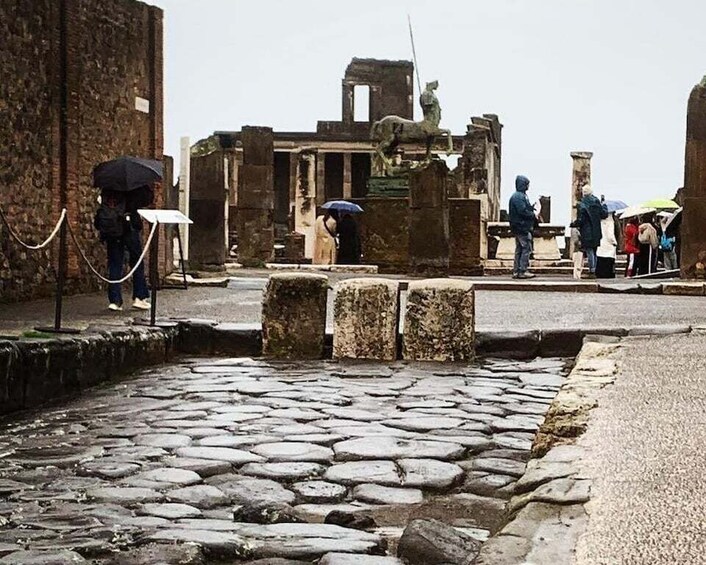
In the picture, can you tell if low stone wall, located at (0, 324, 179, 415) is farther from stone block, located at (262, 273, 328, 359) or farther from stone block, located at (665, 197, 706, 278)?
stone block, located at (665, 197, 706, 278)

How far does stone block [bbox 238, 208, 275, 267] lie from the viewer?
2566 centimetres

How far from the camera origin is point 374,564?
3.24 metres

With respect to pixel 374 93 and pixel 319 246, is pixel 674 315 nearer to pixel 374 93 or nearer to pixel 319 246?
pixel 319 246

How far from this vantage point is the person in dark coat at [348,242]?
2236 centimetres

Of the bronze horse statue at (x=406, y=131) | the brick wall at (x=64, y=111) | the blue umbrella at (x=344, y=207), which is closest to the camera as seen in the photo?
the brick wall at (x=64, y=111)

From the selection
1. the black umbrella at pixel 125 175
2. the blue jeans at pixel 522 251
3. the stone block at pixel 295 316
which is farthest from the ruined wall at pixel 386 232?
the stone block at pixel 295 316

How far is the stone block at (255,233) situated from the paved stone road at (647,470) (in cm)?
2039

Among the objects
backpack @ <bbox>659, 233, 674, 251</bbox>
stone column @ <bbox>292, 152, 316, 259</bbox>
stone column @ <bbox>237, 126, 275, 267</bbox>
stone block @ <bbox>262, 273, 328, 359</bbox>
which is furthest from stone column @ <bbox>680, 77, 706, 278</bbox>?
stone column @ <bbox>292, 152, 316, 259</bbox>

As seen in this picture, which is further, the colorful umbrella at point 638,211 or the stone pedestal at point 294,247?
the stone pedestal at point 294,247

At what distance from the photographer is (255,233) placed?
25.8 m

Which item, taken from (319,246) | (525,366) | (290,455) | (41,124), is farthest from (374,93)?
(290,455)

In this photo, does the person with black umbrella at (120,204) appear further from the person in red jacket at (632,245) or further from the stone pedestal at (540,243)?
the stone pedestal at (540,243)

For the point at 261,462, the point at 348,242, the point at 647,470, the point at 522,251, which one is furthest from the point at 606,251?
the point at 647,470

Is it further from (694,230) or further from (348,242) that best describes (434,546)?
(348,242)
